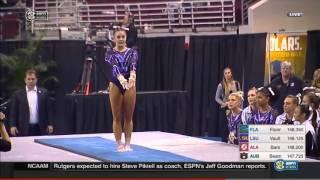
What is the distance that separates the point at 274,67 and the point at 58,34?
4.16ft

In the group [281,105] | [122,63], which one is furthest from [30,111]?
[281,105]

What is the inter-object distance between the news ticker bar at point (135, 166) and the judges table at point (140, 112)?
0.29 metres

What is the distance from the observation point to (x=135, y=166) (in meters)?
4.32

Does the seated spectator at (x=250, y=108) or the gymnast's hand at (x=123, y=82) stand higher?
the gymnast's hand at (x=123, y=82)

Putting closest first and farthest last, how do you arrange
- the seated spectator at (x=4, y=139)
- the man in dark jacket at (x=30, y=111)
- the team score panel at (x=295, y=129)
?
1. the team score panel at (x=295, y=129)
2. the seated spectator at (x=4, y=139)
3. the man in dark jacket at (x=30, y=111)

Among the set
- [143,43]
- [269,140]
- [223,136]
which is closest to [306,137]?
[269,140]

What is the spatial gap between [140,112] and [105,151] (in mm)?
312

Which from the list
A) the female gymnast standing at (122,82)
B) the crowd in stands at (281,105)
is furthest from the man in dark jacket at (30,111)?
the crowd in stands at (281,105)

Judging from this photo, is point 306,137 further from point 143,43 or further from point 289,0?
point 143,43

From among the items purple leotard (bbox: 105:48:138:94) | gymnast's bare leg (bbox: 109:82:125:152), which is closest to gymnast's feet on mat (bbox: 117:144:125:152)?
gymnast's bare leg (bbox: 109:82:125:152)

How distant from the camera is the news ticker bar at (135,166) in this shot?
14.1 ft

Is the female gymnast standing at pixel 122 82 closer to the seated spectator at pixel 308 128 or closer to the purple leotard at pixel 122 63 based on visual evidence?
the purple leotard at pixel 122 63

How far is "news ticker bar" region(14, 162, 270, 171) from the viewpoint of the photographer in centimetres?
429

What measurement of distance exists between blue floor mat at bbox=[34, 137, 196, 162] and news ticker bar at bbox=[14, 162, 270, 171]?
1.2 inches
